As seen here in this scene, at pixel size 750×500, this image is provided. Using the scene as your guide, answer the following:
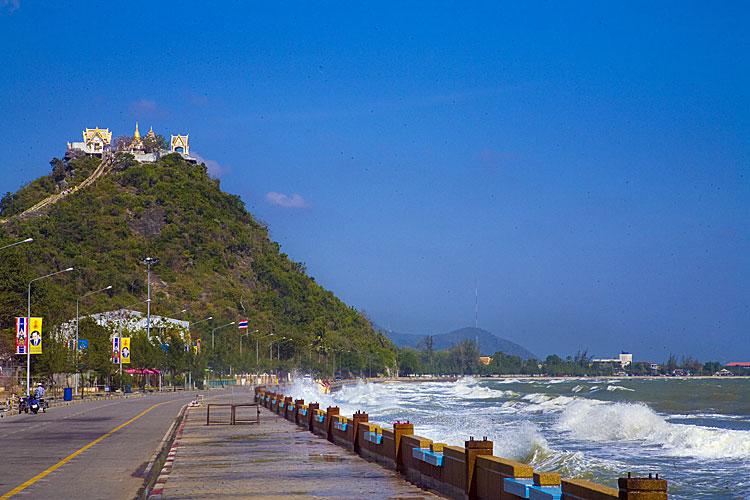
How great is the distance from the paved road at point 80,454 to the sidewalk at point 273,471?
0.99 meters

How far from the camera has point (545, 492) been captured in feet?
44.8

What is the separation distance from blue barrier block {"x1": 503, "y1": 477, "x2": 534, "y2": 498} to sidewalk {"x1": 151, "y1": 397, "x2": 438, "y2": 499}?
11.9 ft

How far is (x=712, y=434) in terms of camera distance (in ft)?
137

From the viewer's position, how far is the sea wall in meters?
12.4

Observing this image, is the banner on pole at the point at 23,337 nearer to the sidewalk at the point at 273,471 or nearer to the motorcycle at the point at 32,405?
the motorcycle at the point at 32,405

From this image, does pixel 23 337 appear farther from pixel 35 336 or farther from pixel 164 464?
pixel 164 464

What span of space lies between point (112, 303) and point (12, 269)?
9406 cm

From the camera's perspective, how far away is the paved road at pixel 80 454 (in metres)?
21.3

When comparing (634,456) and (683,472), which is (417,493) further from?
(634,456)

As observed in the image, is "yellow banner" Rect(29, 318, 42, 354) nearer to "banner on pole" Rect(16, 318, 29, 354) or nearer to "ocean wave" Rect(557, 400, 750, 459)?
"banner on pole" Rect(16, 318, 29, 354)

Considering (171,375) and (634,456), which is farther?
(171,375)

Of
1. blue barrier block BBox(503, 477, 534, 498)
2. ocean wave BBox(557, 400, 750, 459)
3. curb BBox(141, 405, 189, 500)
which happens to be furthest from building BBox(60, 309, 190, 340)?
blue barrier block BBox(503, 477, 534, 498)

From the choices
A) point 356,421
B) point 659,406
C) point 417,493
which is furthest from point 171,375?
point 417,493

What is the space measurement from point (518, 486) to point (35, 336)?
5185cm
